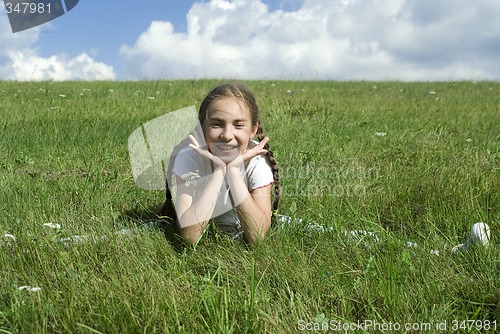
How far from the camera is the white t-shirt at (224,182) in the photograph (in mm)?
3260

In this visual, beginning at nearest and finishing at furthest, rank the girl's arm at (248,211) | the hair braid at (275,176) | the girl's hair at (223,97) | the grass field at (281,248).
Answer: the grass field at (281,248) → the girl's arm at (248,211) → the girl's hair at (223,97) → the hair braid at (275,176)

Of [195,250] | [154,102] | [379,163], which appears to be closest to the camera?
[195,250]

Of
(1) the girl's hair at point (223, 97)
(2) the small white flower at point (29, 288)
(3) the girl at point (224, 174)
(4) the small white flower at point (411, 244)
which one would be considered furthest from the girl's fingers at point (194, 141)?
(4) the small white flower at point (411, 244)

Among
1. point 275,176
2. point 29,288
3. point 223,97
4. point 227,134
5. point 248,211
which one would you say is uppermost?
point 223,97

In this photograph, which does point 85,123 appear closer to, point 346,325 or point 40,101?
point 40,101

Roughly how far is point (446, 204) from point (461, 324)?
1572 millimetres

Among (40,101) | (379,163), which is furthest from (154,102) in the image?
(379,163)

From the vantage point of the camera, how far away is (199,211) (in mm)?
3096

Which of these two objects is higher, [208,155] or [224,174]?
[208,155]

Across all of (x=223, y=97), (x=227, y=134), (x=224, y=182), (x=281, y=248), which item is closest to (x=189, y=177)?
(x=224, y=182)

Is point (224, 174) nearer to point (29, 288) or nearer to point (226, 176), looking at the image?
point (226, 176)

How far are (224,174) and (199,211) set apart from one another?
26cm

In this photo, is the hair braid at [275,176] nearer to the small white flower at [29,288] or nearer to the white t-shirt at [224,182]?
the white t-shirt at [224,182]

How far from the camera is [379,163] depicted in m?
4.98
